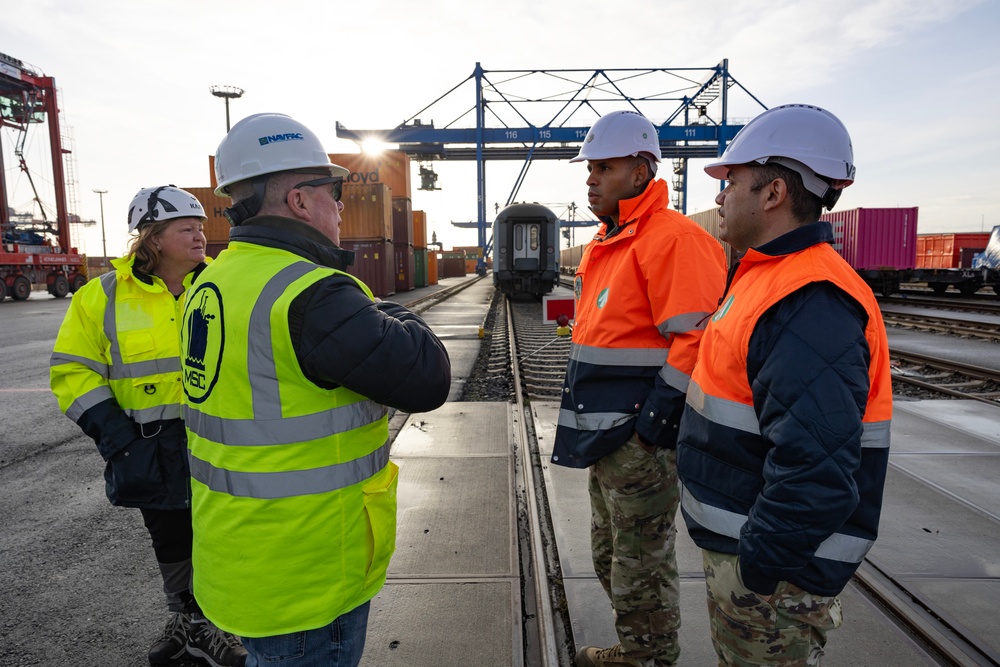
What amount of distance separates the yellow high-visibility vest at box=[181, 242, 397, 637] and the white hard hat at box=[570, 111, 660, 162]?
1.32 meters

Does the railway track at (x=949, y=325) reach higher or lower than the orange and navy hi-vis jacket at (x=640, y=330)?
lower

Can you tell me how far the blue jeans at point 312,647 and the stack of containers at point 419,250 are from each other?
3398 cm

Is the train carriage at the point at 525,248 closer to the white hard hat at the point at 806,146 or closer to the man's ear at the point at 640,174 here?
the man's ear at the point at 640,174

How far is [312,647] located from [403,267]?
96.9 feet

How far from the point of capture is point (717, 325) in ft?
5.48

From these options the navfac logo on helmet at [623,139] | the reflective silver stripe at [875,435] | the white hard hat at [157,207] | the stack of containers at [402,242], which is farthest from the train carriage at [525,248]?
the reflective silver stripe at [875,435]

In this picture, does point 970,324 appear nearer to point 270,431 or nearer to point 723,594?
point 723,594

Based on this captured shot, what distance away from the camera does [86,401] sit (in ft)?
7.87

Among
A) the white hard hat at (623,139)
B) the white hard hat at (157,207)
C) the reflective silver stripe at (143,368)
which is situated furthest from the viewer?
the white hard hat at (157,207)

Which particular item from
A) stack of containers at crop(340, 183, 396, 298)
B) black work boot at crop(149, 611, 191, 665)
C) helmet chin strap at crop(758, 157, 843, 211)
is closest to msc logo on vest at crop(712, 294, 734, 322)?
helmet chin strap at crop(758, 157, 843, 211)

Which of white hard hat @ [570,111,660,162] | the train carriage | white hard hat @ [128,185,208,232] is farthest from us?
the train carriage

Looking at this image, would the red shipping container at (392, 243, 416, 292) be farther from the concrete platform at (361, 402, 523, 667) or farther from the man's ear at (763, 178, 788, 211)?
the man's ear at (763, 178, 788, 211)

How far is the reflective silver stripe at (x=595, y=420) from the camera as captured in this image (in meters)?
2.25

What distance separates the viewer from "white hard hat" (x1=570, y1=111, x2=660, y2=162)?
7.80 feet
